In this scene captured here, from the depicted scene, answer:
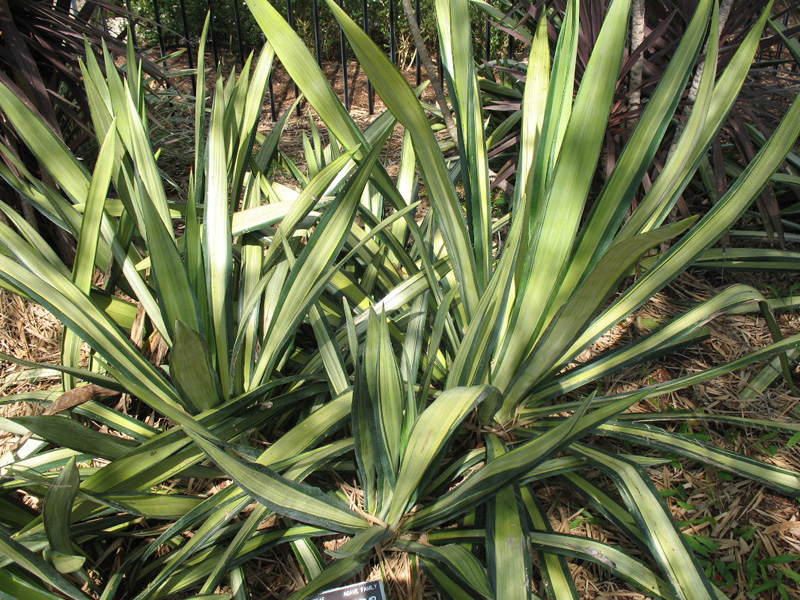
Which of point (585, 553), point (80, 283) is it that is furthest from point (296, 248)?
point (585, 553)

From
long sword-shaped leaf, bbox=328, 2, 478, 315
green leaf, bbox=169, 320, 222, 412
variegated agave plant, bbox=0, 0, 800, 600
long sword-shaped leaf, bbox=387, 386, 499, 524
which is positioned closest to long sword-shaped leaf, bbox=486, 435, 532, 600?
variegated agave plant, bbox=0, 0, 800, 600

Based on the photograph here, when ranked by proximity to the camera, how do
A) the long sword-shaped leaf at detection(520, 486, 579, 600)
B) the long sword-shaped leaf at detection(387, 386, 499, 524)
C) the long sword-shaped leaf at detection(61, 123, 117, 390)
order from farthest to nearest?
the long sword-shaped leaf at detection(61, 123, 117, 390) < the long sword-shaped leaf at detection(520, 486, 579, 600) < the long sword-shaped leaf at detection(387, 386, 499, 524)

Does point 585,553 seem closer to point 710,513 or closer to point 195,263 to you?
point 710,513

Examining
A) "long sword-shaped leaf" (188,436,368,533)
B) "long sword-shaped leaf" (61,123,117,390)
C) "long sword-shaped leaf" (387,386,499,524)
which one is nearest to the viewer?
"long sword-shaped leaf" (188,436,368,533)

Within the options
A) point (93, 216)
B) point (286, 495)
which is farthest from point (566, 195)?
point (93, 216)

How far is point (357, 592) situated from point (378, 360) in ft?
1.19

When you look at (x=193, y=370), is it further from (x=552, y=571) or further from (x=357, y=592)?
(x=552, y=571)

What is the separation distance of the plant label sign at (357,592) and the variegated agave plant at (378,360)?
0.03m

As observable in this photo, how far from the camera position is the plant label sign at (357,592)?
100 centimetres

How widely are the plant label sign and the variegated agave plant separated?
3 centimetres

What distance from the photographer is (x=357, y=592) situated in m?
1.02

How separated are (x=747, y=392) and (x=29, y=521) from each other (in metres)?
1.61

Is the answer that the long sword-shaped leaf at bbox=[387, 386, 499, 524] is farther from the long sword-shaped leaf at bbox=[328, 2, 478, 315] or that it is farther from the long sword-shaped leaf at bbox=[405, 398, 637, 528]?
the long sword-shaped leaf at bbox=[328, 2, 478, 315]

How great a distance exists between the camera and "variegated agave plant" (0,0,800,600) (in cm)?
103
